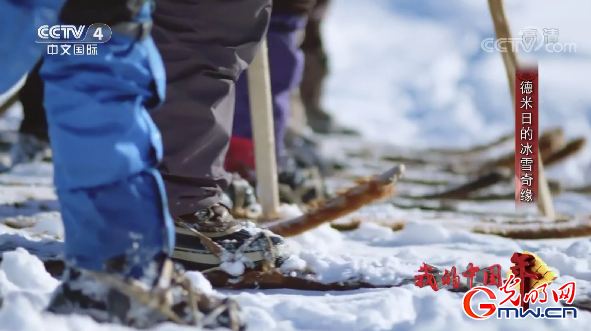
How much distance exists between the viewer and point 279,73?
2.43 m

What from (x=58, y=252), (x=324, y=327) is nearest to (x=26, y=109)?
(x=58, y=252)

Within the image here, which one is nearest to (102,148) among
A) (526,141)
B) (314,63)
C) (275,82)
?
(526,141)

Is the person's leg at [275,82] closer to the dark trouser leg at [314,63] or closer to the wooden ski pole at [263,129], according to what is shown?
the wooden ski pole at [263,129]

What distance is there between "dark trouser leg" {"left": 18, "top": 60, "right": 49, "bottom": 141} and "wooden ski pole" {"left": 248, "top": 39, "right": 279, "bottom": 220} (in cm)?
101

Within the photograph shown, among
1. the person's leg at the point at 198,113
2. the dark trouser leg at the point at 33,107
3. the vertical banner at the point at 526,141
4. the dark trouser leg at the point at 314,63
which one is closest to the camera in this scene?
the person's leg at the point at 198,113

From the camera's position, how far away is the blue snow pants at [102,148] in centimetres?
94

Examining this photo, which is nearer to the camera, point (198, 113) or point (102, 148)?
point (102, 148)

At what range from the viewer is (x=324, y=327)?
107 cm

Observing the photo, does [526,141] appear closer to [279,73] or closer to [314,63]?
[279,73]

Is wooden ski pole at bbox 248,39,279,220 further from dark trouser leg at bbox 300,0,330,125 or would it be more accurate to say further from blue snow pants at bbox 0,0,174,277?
dark trouser leg at bbox 300,0,330,125

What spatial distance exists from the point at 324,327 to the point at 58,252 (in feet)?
2.23

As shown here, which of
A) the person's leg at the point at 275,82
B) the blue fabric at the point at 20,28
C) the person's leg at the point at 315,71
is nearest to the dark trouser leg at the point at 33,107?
the person's leg at the point at 275,82

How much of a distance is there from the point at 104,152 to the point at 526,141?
1367mm

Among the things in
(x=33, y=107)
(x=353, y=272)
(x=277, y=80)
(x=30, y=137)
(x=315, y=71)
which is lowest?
(x=353, y=272)
